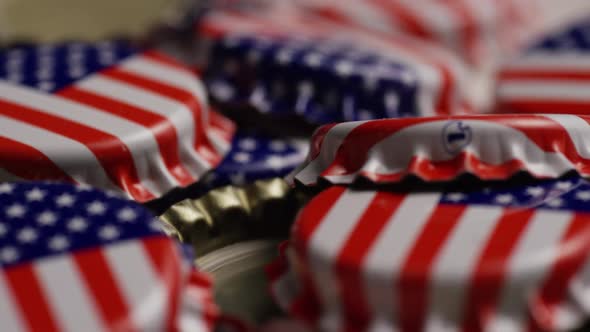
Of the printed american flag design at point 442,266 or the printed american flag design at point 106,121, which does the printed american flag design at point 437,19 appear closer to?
the printed american flag design at point 106,121

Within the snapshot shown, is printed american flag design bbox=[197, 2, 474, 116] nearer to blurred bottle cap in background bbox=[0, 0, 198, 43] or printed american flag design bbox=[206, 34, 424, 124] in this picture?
printed american flag design bbox=[206, 34, 424, 124]

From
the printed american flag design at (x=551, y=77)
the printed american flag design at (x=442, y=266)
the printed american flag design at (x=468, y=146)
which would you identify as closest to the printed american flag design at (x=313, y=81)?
the printed american flag design at (x=551, y=77)

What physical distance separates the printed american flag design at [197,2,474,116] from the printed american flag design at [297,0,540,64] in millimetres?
27

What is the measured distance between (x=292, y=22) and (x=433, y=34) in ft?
1.07

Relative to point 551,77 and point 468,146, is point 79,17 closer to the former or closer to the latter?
point 551,77

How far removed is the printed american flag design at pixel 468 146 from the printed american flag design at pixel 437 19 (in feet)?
2.37

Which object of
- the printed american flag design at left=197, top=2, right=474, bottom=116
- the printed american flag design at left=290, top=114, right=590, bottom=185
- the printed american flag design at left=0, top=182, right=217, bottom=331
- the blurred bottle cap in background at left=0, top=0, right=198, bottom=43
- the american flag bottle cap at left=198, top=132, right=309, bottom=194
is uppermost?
the printed american flag design at left=290, top=114, right=590, bottom=185

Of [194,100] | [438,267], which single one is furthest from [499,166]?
[194,100]

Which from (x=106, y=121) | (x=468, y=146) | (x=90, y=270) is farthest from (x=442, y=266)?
(x=106, y=121)

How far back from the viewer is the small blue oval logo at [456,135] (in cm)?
100

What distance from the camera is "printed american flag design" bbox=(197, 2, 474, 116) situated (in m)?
1.41

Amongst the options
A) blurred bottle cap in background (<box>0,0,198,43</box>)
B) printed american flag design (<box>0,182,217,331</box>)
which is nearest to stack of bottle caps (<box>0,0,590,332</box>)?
printed american flag design (<box>0,182,217,331</box>)

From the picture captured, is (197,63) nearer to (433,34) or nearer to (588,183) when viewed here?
(433,34)

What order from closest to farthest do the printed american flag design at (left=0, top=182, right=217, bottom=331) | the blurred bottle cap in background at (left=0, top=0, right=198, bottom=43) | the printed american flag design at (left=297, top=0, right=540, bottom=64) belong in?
1. the printed american flag design at (left=0, top=182, right=217, bottom=331)
2. the printed american flag design at (left=297, top=0, right=540, bottom=64)
3. the blurred bottle cap in background at (left=0, top=0, right=198, bottom=43)
